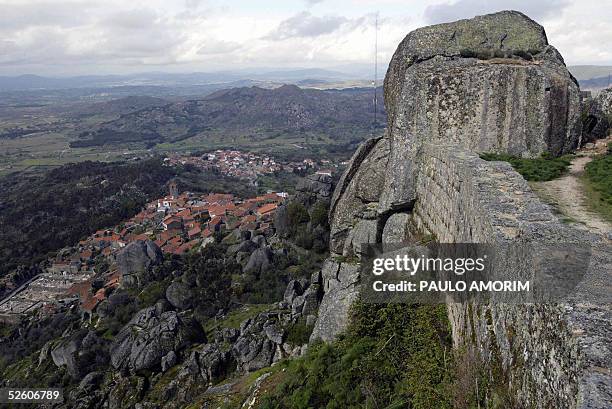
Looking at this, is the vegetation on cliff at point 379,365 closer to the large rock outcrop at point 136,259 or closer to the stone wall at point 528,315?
the stone wall at point 528,315

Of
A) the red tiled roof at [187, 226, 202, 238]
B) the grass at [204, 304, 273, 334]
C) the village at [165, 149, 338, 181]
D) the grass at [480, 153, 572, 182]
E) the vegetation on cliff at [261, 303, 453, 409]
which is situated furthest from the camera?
the village at [165, 149, 338, 181]

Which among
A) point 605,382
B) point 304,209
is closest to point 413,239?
point 605,382

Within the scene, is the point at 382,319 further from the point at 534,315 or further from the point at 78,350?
the point at 78,350

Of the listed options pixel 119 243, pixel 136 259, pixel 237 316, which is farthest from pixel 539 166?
pixel 119 243

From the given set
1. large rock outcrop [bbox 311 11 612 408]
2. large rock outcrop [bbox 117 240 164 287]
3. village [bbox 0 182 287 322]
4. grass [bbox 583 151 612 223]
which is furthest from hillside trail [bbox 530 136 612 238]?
large rock outcrop [bbox 117 240 164 287]

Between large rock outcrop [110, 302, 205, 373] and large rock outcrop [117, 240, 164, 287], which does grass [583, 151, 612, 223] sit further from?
large rock outcrop [117, 240, 164, 287]

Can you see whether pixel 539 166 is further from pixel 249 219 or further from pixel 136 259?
pixel 249 219
